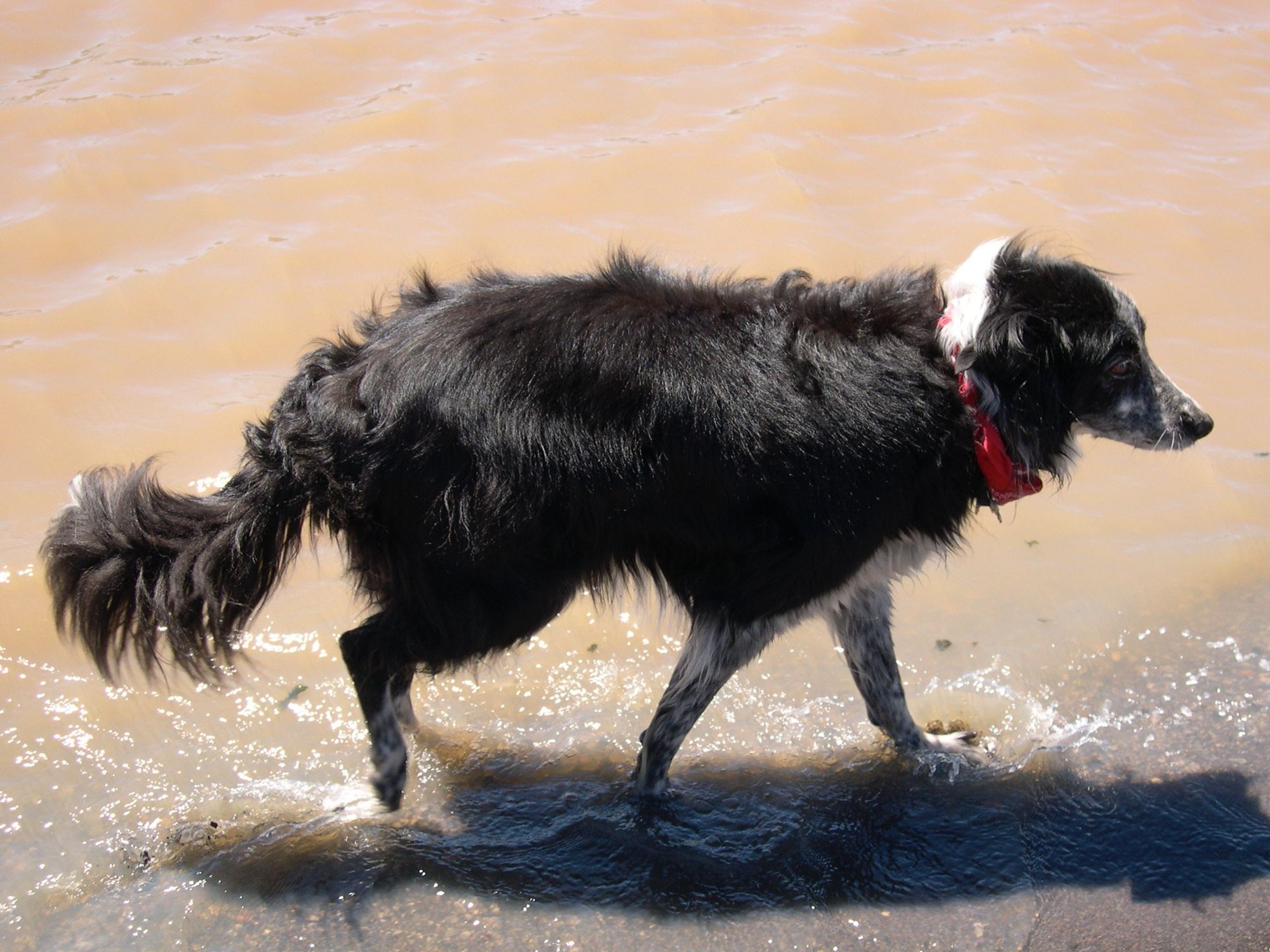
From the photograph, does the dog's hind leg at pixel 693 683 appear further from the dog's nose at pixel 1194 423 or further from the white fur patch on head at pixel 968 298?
the dog's nose at pixel 1194 423

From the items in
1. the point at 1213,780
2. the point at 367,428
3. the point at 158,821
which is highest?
the point at 367,428

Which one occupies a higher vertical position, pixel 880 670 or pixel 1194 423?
pixel 1194 423

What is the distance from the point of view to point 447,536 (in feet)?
9.68

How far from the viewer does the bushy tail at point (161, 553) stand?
3078 mm

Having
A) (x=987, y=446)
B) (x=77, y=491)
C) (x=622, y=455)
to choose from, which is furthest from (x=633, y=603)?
(x=77, y=491)

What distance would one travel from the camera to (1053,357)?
3131 millimetres

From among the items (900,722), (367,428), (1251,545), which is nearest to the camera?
(367,428)

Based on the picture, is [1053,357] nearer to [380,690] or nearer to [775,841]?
[775,841]

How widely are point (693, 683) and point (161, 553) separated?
1529 millimetres

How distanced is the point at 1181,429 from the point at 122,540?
2.96m

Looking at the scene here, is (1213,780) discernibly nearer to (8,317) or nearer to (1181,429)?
(1181,429)

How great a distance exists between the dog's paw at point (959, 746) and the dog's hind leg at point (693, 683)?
2.49ft

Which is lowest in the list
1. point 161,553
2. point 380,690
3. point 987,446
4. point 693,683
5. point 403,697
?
point 403,697

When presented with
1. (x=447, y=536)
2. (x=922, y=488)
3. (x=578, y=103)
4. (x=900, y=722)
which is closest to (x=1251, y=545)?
(x=900, y=722)
